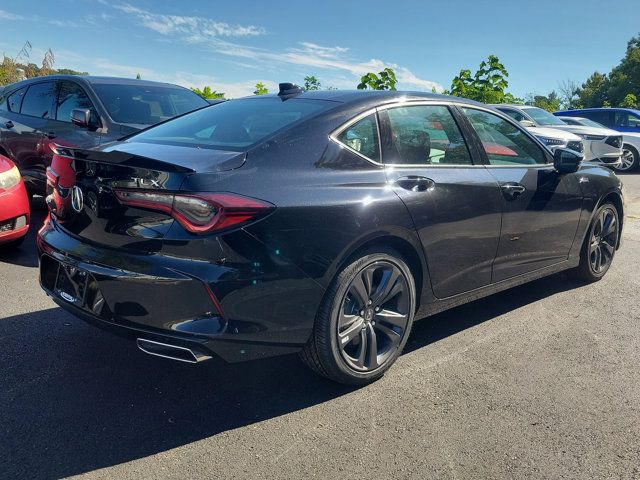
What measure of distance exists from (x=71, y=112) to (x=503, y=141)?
4429 mm

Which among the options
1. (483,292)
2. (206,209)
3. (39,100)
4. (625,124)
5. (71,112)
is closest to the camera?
(206,209)

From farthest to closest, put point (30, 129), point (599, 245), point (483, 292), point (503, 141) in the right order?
point (30, 129) < point (599, 245) < point (503, 141) < point (483, 292)

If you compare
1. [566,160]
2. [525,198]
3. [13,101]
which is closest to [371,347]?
[525,198]

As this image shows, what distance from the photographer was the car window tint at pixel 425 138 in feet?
10.4

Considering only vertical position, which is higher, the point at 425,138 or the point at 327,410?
the point at 425,138

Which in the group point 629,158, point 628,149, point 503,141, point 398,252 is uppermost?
point 628,149

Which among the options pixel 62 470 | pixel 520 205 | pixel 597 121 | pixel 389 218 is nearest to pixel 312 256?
pixel 389 218

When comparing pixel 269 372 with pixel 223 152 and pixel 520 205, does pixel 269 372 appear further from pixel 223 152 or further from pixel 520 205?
pixel 520 205

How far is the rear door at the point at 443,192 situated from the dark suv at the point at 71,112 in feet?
11.4

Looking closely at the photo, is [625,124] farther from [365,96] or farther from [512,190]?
[365,96]

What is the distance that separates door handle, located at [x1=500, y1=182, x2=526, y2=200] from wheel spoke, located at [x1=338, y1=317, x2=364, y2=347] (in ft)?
4.66

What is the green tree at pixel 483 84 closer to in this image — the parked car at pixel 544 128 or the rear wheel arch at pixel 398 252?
Answer: the parked car at pixel 544 128

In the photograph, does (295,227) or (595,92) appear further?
(595,92)

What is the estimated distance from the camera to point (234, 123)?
319 cm
